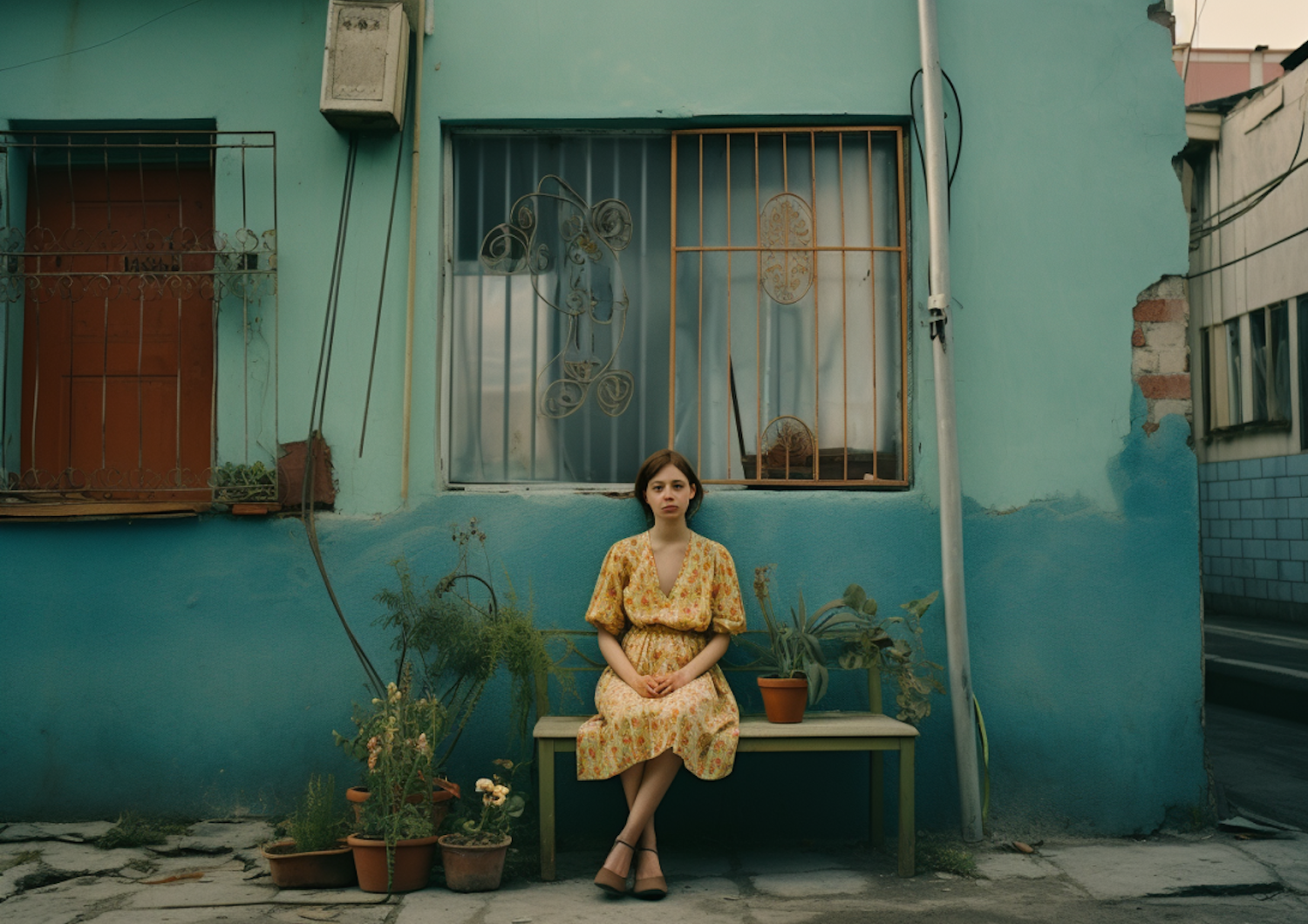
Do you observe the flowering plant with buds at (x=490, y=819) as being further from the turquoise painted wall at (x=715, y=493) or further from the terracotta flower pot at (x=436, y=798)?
the turquoise painted wall at (x=715, y=493)

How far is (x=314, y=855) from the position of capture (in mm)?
3277

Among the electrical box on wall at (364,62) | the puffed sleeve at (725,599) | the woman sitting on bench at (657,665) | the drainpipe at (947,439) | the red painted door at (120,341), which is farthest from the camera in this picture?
the red painted door at (120,341)

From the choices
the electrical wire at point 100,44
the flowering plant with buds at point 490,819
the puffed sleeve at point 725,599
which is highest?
the electrical wire at point 100,44

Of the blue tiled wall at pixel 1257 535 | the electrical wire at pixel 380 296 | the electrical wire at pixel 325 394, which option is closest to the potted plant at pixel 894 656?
the electrical wire at pixel 325 394

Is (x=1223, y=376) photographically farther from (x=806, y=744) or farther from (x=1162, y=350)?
(x=806, y=744)

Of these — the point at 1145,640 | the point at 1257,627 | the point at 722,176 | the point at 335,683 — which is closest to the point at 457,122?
the point at 722,176

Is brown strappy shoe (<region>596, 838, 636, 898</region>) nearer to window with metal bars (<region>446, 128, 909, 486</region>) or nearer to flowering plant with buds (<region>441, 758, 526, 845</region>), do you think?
flowering plant with buds (<region>441, 758, 526, 845</region>)

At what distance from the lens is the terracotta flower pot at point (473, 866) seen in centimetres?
324

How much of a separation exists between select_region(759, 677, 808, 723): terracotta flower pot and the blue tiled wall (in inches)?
362

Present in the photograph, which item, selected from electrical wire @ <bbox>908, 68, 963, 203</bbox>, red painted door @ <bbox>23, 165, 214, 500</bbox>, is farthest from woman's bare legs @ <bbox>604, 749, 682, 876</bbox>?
electrical wire @ <bbox>908, 68, 963, 203</bbox>

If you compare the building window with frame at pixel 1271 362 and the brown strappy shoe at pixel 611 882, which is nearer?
Result: the brown strappy shoe at pixel 611 882

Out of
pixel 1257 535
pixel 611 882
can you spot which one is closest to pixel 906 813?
pixel 611 882

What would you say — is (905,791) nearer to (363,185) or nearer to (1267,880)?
(1267,880)

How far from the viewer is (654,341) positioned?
4234mm
